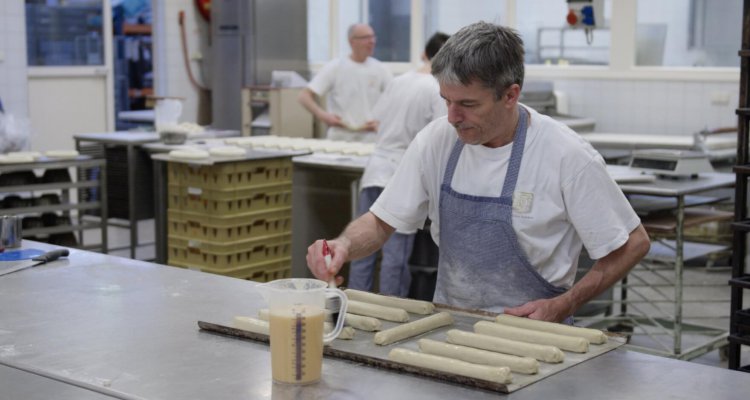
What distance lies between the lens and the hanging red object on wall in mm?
10328

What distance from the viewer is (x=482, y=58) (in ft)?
7.69

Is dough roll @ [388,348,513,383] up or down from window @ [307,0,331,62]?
down

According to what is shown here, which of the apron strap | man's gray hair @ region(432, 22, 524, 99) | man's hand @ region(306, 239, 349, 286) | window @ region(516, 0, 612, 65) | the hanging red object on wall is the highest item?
the hanging red object on wall

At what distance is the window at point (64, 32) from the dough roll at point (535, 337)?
7.92 metres

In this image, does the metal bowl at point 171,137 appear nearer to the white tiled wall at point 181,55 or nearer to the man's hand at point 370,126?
the man's hand at point 370,126

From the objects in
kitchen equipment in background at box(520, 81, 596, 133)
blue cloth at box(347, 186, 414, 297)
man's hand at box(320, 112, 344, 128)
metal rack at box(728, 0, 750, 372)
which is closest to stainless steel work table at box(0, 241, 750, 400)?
metal rack at box(728, 0, 750, 372)

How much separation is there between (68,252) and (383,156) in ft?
7.75

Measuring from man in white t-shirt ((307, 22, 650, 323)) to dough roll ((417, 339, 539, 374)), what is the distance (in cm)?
40

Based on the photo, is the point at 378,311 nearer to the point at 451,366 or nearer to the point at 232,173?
the point at 451,366

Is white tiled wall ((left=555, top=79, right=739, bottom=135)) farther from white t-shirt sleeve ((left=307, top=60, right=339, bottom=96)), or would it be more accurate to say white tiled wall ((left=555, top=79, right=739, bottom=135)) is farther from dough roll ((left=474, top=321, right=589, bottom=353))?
dough roll ((left=474, top=321, right=589, bottom=353))

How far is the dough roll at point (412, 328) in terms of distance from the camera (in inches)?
82.8

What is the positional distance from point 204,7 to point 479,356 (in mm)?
8954

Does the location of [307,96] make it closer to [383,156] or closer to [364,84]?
[364,84]

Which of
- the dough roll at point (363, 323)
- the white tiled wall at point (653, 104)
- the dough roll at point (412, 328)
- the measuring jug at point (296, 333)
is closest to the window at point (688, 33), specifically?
the white tiled wall at point (653, 104)
